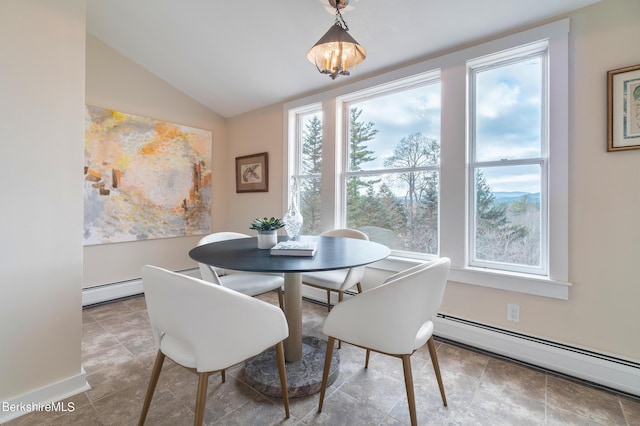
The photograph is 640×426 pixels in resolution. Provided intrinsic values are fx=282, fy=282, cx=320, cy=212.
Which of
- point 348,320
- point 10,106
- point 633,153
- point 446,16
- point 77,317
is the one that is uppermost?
point 446,16

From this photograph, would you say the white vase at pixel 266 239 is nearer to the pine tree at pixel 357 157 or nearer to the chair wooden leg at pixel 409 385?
the chair wooden leg at pixel 409 385

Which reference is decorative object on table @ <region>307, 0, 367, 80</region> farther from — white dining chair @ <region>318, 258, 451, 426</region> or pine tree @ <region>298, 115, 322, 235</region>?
pine tree @ <region>298, 115, 322, 235</region>

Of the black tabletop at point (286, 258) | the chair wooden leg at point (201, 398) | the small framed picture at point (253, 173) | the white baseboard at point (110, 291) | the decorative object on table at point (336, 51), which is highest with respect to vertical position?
the decorative object on table at point (336, 51)

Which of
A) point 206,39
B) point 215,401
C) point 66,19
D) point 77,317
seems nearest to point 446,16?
point 206,39

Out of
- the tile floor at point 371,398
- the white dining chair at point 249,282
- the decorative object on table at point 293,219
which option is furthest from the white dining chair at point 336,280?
the tile floor at point 371,398

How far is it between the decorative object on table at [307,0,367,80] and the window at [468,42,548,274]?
1182 millimetres

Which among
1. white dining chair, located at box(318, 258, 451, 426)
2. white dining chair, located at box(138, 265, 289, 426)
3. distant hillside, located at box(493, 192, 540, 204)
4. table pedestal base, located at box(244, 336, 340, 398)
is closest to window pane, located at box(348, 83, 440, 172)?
distant hillside, located at box(493, 192, 540, 204)

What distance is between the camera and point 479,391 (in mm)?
1650

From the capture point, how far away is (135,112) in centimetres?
325

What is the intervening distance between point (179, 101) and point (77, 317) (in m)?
2.85

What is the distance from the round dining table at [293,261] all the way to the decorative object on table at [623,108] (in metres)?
1.50

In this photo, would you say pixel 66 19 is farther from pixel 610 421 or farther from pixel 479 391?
pixel 610 421

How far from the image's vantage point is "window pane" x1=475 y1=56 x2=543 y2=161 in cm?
200

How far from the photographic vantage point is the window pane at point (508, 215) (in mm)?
2004
